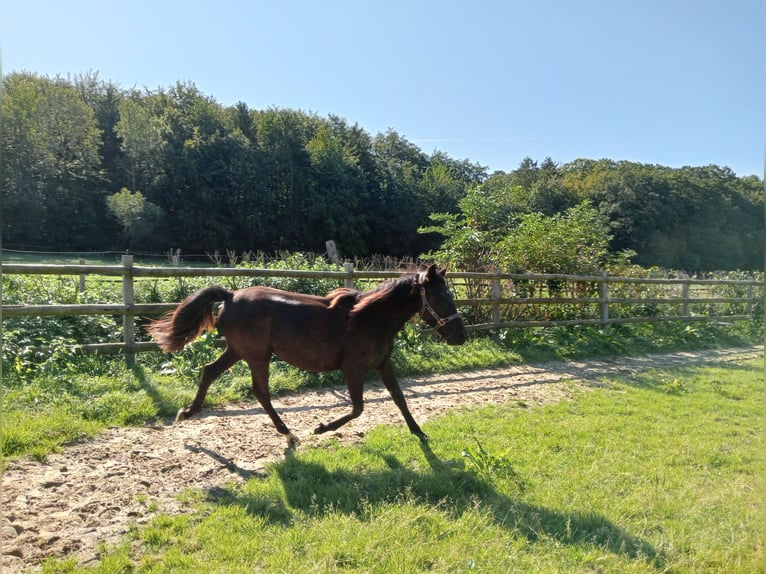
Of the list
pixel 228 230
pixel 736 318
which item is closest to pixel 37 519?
pixel 736 318

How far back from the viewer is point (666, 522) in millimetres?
3537

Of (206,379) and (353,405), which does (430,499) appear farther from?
(206,379)

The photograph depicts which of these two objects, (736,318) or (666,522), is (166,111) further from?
(666,522)

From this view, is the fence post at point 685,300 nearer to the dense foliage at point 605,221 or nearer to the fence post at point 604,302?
the dense foliage at point 605,221

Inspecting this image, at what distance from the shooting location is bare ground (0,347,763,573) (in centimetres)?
318

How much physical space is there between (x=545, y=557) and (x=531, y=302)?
8.27m

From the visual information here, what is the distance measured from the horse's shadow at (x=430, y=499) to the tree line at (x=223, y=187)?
36.9 meters

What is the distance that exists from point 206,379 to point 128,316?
7.56 ft

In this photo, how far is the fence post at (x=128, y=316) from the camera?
6.56 meters

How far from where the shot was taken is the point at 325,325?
16.1 feet

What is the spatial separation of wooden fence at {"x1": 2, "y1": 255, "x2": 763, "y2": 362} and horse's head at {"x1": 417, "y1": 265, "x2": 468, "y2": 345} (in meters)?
3.52

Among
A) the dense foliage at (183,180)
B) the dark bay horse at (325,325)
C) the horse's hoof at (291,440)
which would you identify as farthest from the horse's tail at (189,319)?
the dense foliage at (183,180)

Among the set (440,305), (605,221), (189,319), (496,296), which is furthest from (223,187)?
(440,305)

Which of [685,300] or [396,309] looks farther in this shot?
[685,300]
